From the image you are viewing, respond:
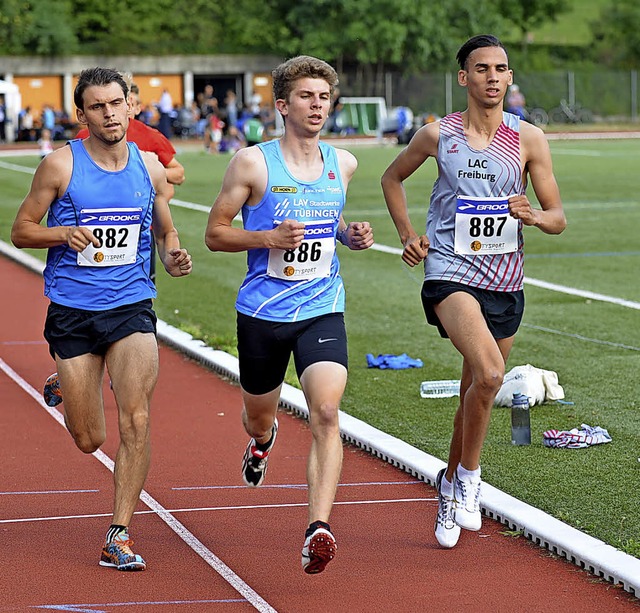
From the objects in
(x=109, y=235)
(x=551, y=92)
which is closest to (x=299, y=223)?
(x=109, y=235)

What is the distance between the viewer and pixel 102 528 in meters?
6.64

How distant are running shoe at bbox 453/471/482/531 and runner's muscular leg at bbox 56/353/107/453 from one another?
5.52 feet

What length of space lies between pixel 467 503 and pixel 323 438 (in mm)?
869

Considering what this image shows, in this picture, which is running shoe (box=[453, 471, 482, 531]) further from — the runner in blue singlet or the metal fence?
the metal fence

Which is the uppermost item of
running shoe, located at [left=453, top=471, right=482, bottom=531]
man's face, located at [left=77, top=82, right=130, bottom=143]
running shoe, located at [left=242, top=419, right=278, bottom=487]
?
man's face, located at [left=77, top=82, right=130, bottom=143]

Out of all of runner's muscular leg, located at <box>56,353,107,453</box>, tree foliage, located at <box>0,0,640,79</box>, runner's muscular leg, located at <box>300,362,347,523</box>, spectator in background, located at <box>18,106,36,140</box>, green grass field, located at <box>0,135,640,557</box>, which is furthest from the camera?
tree foliage, located at <box>0,0,640,79</box>

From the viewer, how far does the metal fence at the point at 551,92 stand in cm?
7206

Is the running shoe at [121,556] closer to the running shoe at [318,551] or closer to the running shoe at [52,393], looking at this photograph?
the running shoe at [318,551]

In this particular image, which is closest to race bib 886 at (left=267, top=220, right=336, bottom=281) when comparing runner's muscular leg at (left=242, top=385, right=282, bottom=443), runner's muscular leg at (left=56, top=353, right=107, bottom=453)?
runner's muscular leg at (left=242, top=385, right=282, bottom=443)

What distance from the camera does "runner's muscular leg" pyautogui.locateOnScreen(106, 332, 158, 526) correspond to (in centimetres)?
607

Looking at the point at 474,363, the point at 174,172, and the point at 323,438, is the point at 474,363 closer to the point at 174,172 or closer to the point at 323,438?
the point at 323,438

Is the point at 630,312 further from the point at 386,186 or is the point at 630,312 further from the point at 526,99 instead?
the point at 526,99

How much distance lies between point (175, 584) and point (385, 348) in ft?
19.7

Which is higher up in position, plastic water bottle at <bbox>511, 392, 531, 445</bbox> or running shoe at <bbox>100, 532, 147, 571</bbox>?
running shoe at <bbox>100, 532, 147, 571</bbox>
